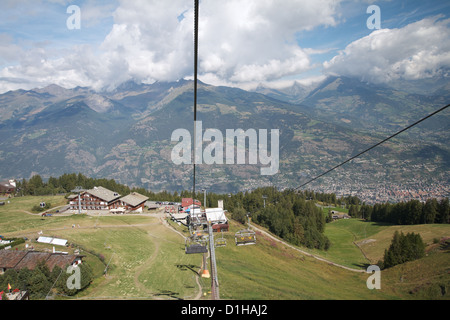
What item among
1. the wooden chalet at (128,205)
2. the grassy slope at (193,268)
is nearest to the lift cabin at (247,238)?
the grassy slope at (193,268)

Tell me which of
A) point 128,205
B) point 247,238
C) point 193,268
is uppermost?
point 128,205

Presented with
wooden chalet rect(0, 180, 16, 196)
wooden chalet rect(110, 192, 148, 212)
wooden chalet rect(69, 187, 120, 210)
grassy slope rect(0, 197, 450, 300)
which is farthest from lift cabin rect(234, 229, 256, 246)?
wooden chalet rect(0, 180, 16, 196)

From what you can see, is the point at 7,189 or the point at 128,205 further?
the point at 7,189

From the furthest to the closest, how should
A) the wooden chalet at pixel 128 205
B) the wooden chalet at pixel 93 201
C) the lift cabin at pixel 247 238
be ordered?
the wooden chalet at pixel 128 205, the wooden chalet at pixel 93 201, the lift cabin at pixel 247 238

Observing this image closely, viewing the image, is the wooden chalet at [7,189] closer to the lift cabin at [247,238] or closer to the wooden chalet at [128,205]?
the wooden chalet at [128,205]

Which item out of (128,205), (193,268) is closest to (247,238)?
(193,268)

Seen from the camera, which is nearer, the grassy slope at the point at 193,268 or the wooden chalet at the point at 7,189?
the grassy slope at the point at 193,268

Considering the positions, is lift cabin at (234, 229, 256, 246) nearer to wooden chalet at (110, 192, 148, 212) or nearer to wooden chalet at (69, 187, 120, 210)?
wooden chalet at (110, 192, 148, 212)

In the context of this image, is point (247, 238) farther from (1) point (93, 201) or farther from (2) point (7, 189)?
(2) point (7, 189)
